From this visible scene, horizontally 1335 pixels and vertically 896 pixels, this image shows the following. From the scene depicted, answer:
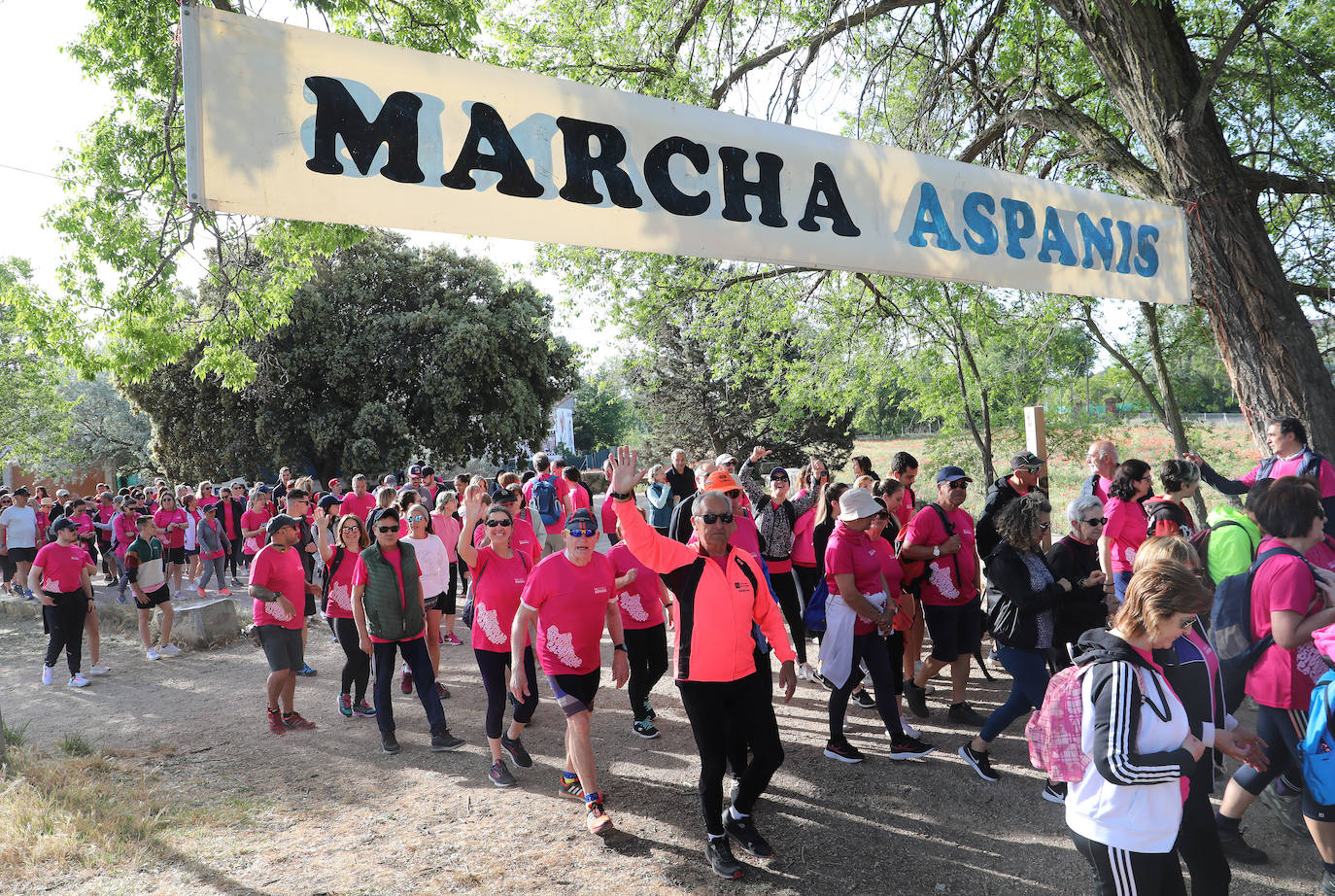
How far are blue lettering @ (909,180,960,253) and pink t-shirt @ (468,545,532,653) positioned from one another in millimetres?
3268

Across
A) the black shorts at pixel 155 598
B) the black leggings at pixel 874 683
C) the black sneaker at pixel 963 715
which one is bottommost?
the black sneaker at pixel 963 715

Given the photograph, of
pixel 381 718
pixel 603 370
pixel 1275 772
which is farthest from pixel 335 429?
pixel 1275 772

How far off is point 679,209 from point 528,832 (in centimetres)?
350

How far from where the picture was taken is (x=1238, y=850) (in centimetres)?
391

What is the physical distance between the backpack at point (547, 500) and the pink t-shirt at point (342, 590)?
297 centimetres

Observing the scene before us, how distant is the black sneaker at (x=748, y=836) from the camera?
4.14m

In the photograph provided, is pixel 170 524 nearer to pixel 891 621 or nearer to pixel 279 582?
pixel 279 582

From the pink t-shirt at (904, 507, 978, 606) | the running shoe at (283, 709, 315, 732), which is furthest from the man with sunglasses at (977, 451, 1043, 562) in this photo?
the running shoe at (283, 709, 315, 732)

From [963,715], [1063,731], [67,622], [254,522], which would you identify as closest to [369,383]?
[254,522]

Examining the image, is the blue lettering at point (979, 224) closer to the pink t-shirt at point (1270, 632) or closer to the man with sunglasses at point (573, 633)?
the pink t-shirt at point (1270, 632)

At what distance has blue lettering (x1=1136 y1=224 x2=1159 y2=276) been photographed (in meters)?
5.52

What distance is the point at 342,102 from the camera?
3.16m

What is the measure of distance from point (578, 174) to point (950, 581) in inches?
159

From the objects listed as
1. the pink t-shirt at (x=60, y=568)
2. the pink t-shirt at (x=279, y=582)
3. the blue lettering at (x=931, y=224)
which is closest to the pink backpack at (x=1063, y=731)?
the blue lettering at (x=931, y=224)
